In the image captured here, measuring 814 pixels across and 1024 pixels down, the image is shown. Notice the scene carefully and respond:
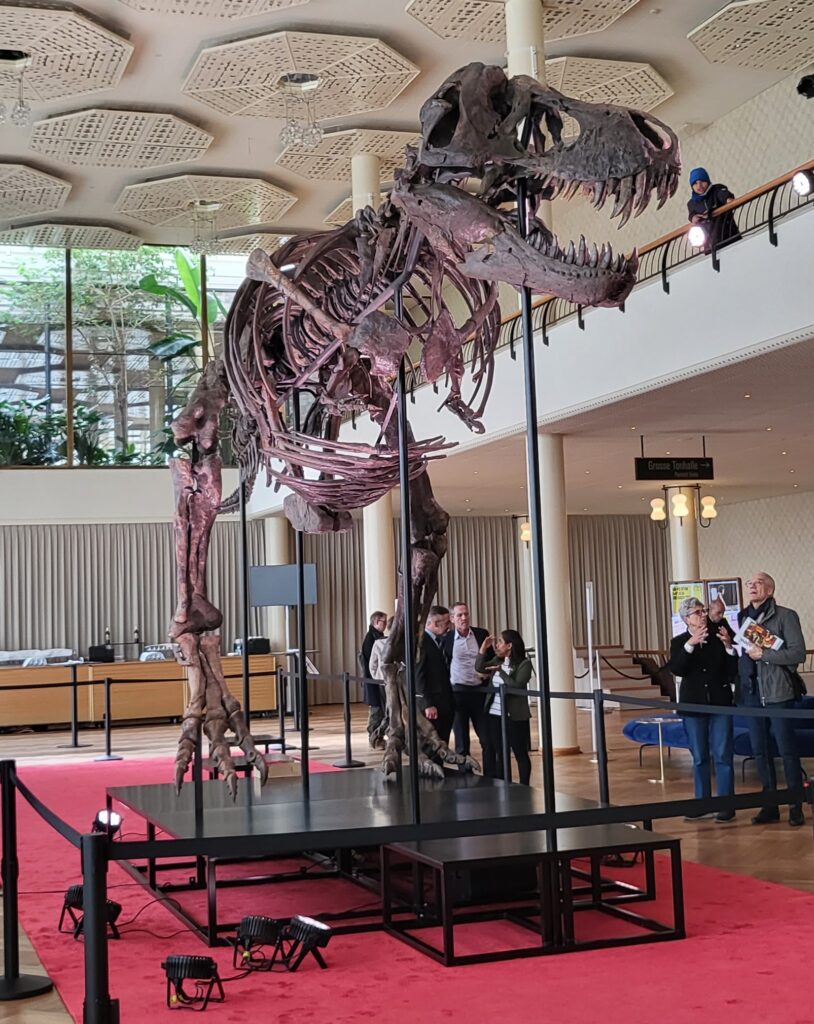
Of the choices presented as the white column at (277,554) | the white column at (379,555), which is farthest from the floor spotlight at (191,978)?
the white column at (277,554)

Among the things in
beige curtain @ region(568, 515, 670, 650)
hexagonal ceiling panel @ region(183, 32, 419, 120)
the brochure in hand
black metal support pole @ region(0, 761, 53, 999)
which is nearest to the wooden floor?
black metal support pole @ region(0, 761, 53, 999)

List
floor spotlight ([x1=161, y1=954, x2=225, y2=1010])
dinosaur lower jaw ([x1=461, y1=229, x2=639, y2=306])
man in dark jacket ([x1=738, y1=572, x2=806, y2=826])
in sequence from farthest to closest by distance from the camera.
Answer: man in dark jacket ([x1=738, y1=572, x2=806, y2=826]), floor spotlight ([x1=161, y1=954, x2=225, y2=1010]), dinosaur lower jaw ([x1=461, y1=229, x2=639, y2=306])

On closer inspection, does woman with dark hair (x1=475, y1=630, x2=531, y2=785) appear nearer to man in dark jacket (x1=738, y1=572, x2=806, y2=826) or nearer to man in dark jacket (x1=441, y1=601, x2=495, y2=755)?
man in dark jacket (x1=441, y1=601, x2=495, y2=755)

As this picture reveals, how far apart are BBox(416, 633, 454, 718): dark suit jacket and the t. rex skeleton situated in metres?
1.14

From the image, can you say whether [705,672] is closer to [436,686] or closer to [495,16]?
[436,686]

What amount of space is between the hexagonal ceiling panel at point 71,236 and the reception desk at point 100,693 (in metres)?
5.68

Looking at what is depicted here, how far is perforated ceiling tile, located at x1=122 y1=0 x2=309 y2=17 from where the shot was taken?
9.88 metres

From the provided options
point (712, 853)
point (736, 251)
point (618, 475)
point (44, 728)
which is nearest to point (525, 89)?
point (712, 853)

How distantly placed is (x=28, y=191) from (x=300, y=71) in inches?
191

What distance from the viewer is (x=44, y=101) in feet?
38.4

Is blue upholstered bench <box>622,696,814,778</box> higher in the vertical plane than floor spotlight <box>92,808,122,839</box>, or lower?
lower

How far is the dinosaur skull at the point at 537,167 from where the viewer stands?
3.22m

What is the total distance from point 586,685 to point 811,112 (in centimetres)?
812

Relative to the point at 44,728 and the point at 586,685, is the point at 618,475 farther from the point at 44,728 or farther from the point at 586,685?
the point at 44,728
